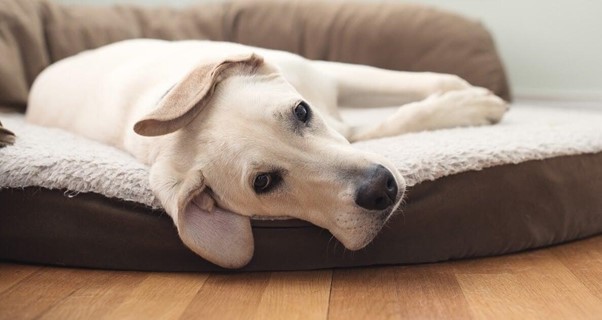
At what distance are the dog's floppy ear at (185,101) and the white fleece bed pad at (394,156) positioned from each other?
0.74 feet

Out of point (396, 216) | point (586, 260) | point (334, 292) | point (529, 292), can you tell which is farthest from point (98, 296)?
point (586, 260)

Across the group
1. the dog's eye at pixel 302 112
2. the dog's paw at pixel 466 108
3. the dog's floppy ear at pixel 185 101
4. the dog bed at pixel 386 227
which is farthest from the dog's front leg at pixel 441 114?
the dog's floppy ear at pixel 185 101

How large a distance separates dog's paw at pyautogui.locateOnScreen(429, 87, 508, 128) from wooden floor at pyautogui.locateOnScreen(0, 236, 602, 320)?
66 centimetres

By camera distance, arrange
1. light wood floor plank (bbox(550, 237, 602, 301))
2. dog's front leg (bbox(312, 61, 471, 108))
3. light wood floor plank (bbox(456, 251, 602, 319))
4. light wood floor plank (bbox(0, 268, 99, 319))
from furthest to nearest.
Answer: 1. dog's front leg (bbox(312, 61, 471, 108))
2. light wood floor plank (bbox(550, 237, 602, 301))
3. light wood floor plank (bbox(0, 268, 99, 319))
4. light wood floor plank (bbox(456, 251, 602, 319))

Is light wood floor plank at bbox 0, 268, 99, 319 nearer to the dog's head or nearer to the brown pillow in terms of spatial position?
the dog's head

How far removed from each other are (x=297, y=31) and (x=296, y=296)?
245 cm

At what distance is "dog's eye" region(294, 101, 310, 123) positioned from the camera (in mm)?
1999

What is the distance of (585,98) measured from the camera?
4.27 meters

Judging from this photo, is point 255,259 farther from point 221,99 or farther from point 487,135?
point 487,135

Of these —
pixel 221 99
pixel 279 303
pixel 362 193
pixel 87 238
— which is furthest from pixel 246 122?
pixel 87 238

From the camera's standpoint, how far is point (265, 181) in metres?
1.94

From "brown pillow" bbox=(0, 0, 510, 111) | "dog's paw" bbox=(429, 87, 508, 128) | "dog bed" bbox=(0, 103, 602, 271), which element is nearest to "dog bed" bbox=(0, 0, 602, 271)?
"dog bed" bbox=(0, 103, 602, 271)

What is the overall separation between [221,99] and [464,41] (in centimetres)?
219

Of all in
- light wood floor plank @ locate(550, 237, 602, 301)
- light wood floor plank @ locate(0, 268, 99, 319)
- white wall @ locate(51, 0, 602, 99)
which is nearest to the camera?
light wood floor plank @ locate(0, 268, 99, 319)
